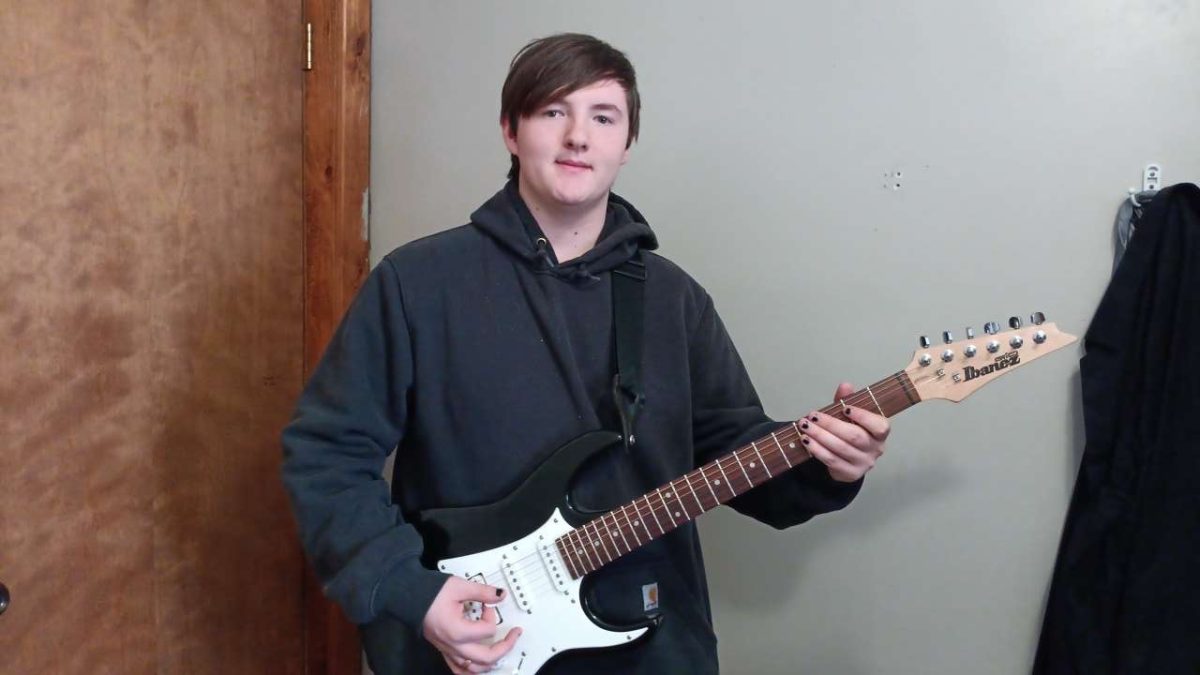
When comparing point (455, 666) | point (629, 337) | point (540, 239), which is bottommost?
point (455, 666)

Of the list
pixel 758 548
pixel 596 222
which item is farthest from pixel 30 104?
pixel 758 548

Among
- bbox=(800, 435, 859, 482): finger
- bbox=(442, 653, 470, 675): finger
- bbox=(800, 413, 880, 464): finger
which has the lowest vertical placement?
bbox=(442, 653, 470, 675): finger

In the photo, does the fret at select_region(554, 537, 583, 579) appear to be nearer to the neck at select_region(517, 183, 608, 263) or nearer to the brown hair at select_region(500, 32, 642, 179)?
the neck at select_region(517, 183, 608, 263)

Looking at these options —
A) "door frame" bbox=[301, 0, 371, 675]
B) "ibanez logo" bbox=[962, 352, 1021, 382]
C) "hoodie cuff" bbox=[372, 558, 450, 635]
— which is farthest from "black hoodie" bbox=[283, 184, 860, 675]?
"door frame" bbox=[301, 0, 371, 675]

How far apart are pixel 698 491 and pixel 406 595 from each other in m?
0.38

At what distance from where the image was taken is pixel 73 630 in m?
1.25

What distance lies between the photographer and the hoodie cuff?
3.35ft

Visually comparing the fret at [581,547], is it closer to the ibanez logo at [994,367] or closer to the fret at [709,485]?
the fret at [709,485]

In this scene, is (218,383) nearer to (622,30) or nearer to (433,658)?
(433,658)

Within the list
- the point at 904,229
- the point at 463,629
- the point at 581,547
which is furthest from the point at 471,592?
the point at 904,229

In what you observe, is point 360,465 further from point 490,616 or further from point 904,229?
point 904,229

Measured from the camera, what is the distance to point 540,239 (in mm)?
1202

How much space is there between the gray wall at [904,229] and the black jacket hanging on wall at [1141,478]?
62 mm

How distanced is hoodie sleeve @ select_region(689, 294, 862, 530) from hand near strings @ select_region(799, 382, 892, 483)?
106 millimetres
